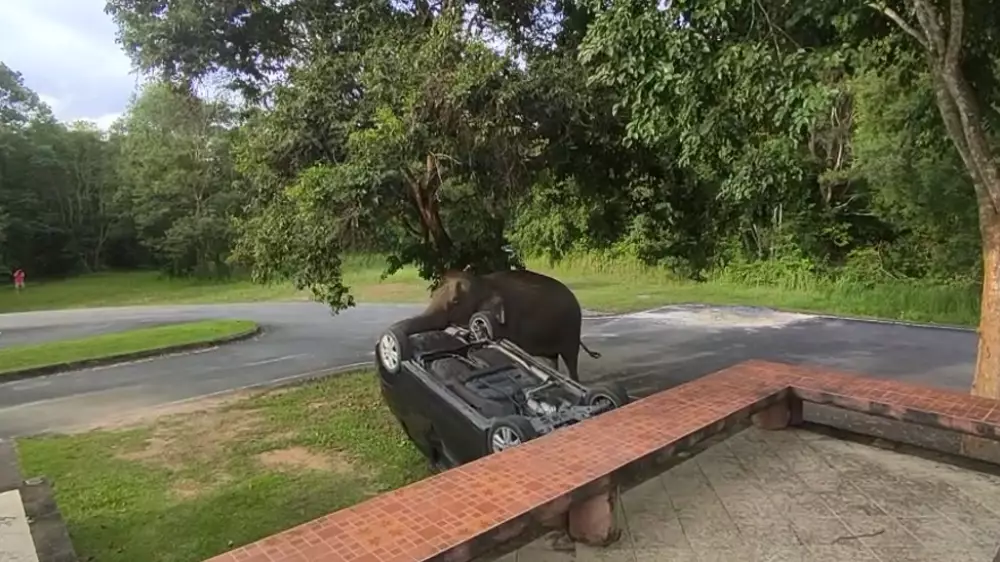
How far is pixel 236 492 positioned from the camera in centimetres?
529

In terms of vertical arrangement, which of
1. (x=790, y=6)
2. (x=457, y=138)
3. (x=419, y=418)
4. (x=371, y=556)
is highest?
(x=790, y=6)

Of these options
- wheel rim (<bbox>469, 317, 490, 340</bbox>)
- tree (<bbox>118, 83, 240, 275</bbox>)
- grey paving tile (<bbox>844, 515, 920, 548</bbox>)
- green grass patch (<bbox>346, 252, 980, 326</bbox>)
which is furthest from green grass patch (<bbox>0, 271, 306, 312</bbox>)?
grey paving tile (<bbox>844, 515, 920, 548</bbox>)

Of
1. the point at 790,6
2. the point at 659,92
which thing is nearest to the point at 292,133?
the point at 659,92

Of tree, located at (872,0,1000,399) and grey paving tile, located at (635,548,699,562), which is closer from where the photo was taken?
grey paving tile, located at (635,548,699,562)

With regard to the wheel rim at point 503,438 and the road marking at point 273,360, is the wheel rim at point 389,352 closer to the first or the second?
the wheel rim at point 503,438

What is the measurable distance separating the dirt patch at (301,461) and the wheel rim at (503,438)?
1.98 metres

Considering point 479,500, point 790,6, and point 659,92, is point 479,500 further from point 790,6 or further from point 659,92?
point 790,6

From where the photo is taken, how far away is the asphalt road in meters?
8.39

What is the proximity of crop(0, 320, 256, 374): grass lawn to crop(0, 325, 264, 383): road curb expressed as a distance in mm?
83

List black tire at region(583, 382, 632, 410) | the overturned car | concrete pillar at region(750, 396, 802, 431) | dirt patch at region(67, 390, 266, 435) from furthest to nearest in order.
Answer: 1. dirt patch at region(67, 390, 266, 435)
2. black tire at region(583, 382, 632, 410)
3. the overturned car
4. concrete pillar at region(750, 396, 802, 431)

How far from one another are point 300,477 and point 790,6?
4.92 metres

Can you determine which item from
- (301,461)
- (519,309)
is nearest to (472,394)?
(301,461)

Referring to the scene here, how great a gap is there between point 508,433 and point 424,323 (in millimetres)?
2431

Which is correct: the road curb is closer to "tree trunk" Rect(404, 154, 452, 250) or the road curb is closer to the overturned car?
"tree trunk" Rect(404, 154, 452, 250)
